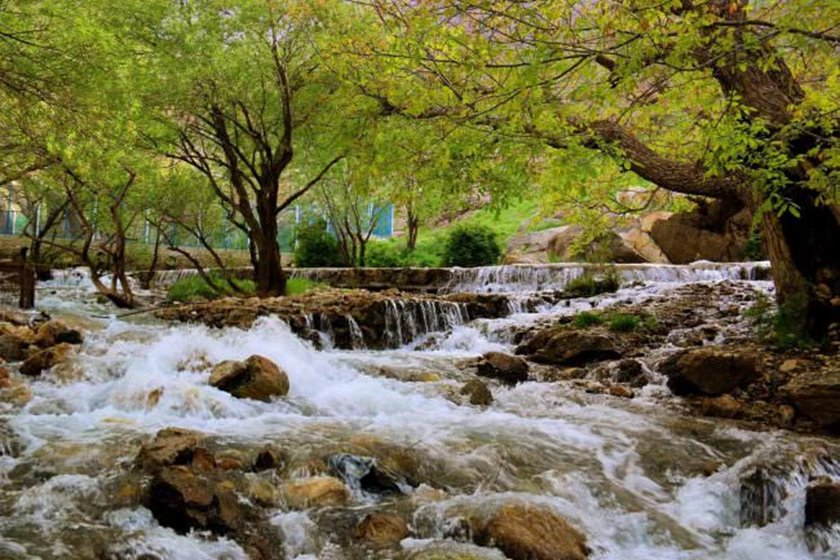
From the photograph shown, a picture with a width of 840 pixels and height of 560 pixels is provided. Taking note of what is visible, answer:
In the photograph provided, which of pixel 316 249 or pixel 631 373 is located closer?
A: pixel 631 373

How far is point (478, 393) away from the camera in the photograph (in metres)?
7.02

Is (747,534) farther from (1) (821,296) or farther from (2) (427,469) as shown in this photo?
(1) (821,296)

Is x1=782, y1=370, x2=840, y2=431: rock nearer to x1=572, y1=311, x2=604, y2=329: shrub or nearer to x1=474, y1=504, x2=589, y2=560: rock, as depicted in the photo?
x1=474, y1=504, x2=589, y2=560: rock

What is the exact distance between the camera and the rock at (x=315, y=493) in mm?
4004

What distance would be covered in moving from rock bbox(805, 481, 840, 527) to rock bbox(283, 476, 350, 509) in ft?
9.61

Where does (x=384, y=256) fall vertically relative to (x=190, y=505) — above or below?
above

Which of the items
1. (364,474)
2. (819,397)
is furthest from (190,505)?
(819,397)

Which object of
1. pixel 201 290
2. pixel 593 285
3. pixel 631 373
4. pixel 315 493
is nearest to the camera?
pixel 315 493

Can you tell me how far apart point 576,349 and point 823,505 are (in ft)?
16.8

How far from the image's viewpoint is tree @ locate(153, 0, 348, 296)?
11.5 m

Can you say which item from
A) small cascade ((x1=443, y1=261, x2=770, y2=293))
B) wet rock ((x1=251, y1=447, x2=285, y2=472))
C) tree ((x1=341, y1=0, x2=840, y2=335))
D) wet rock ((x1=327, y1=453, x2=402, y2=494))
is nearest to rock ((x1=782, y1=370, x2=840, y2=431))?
tree ((x1=341, y1=0, x2=840, y2=335))

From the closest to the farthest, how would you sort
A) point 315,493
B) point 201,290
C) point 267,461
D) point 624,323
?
point 315,493, point 267,461, point 624,323, point 201,290

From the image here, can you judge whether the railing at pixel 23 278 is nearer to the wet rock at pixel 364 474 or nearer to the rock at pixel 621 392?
the wet rock at pixel 364 474

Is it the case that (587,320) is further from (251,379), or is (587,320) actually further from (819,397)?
(251,379)
